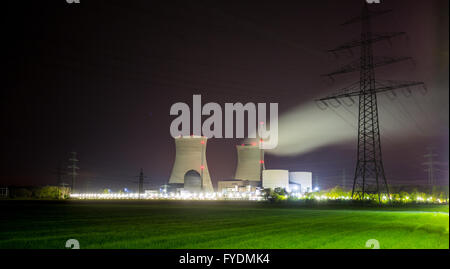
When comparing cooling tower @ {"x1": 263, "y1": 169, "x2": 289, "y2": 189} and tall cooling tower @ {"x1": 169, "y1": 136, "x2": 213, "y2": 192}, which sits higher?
tall cooling tower @ {"x1": 169, "y1": 136, "x2": 213, "y2": 192}

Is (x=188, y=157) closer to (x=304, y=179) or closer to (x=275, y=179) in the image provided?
(x=275, y=179)

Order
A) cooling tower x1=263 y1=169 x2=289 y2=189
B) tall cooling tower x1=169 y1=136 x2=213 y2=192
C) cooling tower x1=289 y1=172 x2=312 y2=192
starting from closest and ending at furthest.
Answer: tall cooling tower x1=169 y1=136 x2=213 y2=192
cooling tower x1=263 y1=169 x2=289 y2=189
cooling tower x1=289 y1=172 x2=312 y2=192

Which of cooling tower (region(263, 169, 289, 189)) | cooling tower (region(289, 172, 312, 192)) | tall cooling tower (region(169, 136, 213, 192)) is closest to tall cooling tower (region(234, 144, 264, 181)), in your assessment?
cooling tower (region(263, 169, 289, 189))

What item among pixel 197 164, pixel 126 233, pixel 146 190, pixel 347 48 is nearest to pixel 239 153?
pixel 197 164

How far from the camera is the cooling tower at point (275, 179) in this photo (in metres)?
93.7

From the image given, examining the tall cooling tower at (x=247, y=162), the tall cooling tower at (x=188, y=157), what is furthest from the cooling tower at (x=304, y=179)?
the tall cooling tower at (x=188, y=157)

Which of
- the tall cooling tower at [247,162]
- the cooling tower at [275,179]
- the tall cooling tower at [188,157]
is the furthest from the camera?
the tall cooling tower at [247,162]

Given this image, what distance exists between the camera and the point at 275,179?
9356 cm

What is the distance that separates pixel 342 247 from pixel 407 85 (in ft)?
105

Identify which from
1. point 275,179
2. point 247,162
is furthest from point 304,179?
point 247,162

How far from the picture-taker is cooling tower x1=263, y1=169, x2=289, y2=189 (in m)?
93.7

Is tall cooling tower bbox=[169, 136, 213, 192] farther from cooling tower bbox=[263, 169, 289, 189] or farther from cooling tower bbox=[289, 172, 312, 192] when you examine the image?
cooling tower bbox=[289, 172, 312, 192]

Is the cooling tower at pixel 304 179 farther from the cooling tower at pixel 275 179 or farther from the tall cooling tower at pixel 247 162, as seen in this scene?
the tall cooling tower at pixel 247 162
